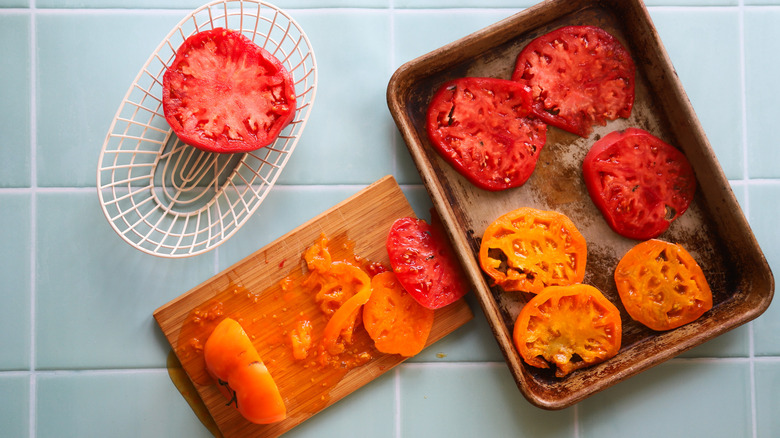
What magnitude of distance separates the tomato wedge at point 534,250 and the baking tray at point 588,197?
0.20 feet

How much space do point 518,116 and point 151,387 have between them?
1353 mm

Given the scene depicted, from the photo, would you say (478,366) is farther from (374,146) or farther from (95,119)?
(95,119)

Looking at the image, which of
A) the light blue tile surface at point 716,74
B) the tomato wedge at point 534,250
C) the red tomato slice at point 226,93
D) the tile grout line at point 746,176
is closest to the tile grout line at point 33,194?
the red tomato slice at point 226,93

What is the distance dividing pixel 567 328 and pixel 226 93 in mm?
1146

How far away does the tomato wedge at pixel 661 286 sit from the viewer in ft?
5.52

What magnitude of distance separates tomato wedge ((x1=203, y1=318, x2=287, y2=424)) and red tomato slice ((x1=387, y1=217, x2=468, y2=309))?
0.45 metres

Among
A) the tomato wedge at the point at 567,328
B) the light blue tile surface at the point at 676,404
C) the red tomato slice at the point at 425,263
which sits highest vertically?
the red tomato slice at the point at 425,263

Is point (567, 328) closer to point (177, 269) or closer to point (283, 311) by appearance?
point (283, 311)

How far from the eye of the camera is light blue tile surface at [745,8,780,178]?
5.94 ft

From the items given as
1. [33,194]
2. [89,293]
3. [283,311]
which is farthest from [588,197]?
[33,194]

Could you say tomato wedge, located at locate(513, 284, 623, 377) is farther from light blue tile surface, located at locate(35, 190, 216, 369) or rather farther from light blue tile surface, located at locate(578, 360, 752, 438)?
light blue tile surface, located at locate(35, 190, 216, 369)

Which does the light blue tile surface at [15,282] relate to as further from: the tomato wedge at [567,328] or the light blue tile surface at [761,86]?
the light blue tile surface at [761,86]

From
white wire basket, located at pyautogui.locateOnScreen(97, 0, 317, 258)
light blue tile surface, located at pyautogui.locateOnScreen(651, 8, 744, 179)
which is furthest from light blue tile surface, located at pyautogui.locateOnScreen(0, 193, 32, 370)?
light blue tile surface, located at pyautogui.locateOnScreen(651, 8, 744, 179)

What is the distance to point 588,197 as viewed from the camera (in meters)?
1.74
